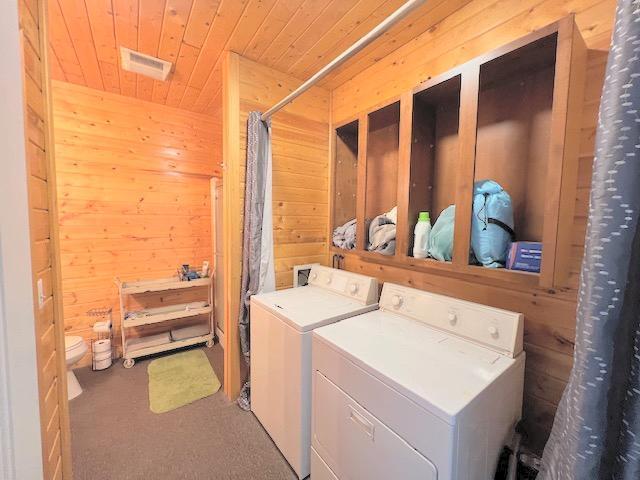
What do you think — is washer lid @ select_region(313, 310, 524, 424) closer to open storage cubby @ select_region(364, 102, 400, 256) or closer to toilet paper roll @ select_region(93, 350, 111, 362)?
open storage cubby @ select_region(364, 102, 400, 256)

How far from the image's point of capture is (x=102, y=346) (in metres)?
2.40

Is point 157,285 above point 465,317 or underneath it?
underneath

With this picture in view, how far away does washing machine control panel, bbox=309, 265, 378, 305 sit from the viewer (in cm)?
166

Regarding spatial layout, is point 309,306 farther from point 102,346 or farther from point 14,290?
point 102,346

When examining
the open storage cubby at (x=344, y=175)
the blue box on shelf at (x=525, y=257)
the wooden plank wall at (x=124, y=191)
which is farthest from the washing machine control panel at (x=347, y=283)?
the wooden plank wall at (x=124, y=191)

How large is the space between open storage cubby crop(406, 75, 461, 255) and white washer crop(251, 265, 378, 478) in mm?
536

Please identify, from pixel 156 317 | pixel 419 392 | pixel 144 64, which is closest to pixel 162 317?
pixel 156 317

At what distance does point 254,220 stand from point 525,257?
158 centimetres

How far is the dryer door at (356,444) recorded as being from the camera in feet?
2.77

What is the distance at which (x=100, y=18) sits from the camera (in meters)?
1.59

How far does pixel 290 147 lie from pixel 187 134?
1561mm

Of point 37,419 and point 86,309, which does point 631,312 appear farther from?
point 86,309

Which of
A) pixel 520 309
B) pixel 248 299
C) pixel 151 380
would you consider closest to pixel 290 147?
pixel 248 299

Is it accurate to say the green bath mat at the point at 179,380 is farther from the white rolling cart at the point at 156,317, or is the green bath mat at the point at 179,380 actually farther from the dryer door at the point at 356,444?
the dryer door at the point at 356,444
